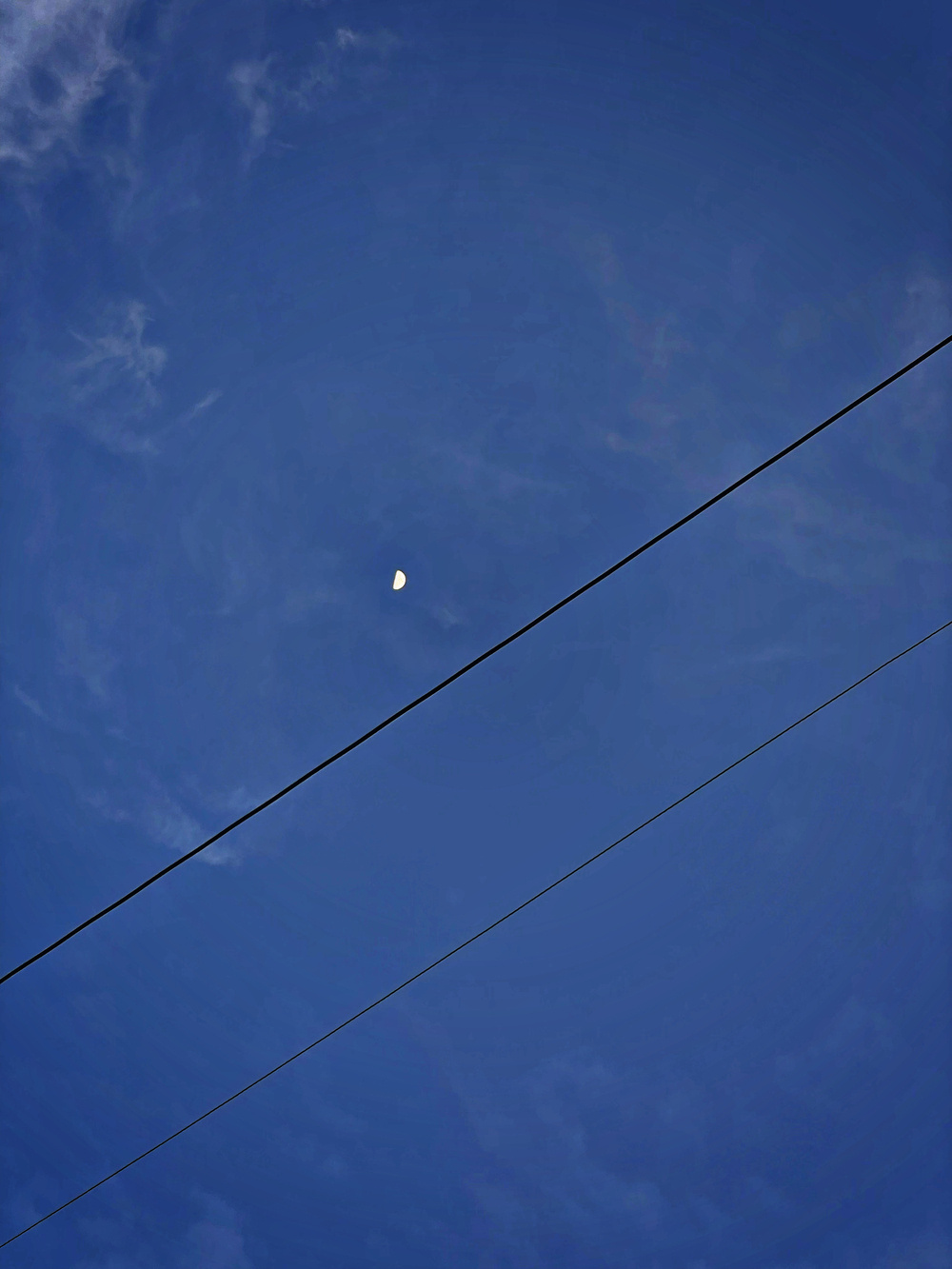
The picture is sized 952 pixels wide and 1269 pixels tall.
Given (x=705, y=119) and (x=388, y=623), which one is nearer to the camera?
(x=705, y=119)

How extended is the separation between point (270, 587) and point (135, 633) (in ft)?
10.00

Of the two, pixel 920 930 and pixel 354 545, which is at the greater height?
pixel 354 545

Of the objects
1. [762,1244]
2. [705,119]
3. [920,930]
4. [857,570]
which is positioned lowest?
[762,1244]

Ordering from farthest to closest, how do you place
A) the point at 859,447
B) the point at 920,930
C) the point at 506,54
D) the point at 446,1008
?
the point at 446,1008 → the point at 920,930 → the point at 859,447 → the point at 506,54

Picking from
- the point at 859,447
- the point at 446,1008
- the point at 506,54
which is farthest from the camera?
the point at 446,1008

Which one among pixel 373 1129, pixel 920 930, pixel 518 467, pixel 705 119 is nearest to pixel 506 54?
pixel 705 119

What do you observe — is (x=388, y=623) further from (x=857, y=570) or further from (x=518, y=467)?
(x=857, y=570)

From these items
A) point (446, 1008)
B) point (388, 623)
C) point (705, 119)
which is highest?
point (705, 119)

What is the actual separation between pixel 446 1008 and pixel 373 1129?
318 cm

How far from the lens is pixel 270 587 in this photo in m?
24.1

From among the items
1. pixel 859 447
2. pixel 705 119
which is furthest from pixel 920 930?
pixel 705 119

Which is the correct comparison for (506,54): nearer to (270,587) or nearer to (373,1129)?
(270,587)

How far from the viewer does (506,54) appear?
21453 millimetres

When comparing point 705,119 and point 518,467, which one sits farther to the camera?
point 518,467
